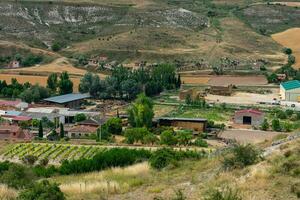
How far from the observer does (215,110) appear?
48625 millimetres

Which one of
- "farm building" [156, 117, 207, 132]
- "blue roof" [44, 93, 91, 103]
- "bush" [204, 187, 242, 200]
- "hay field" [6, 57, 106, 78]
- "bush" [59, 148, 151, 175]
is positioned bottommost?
"farm building" [156, 117, 207, 132]

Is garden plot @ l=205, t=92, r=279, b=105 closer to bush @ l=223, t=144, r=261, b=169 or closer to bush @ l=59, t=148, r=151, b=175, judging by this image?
bush @ l=59, t=148, r=151, b=175

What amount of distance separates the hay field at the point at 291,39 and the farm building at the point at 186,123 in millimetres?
43321

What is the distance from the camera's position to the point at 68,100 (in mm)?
51219

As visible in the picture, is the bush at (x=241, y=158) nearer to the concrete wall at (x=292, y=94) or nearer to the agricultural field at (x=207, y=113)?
the agricultural field at (x=207, y=113)

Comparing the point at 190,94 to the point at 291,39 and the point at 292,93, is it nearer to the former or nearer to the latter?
the point at 292,93

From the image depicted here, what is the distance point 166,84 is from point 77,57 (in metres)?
22.0

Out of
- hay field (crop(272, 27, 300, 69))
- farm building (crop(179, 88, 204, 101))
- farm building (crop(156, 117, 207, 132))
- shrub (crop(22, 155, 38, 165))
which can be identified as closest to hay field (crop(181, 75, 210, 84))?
farm building (crop(179, 88, 204, 101))

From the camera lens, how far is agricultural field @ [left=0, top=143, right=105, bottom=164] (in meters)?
31.2

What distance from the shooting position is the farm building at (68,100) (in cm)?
5084

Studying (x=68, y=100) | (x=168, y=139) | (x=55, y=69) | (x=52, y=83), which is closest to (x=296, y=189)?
(x=168, y=139)

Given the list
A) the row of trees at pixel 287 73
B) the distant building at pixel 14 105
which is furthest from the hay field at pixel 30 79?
the row of trees at pixel 287 73

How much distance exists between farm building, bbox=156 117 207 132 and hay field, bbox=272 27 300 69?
4332 centimetres

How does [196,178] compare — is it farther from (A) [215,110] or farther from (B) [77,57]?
(B) [77,57]
